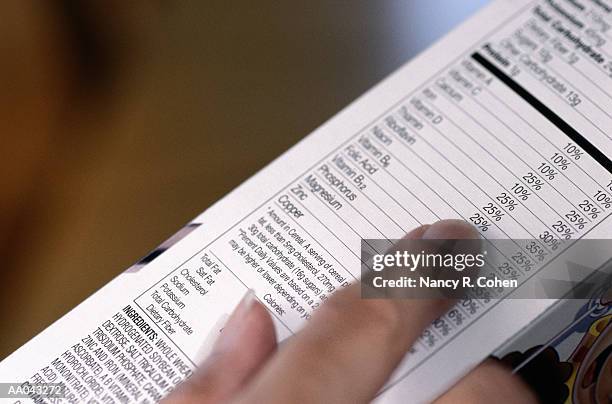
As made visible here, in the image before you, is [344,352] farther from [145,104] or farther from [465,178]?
[145,104]

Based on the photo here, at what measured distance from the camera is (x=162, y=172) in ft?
1.51

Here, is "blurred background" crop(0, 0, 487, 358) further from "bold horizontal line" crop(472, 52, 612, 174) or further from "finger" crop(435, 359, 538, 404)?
"finger" crop(435, 359, 538, 404)

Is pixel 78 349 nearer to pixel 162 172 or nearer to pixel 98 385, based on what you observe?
pixel 98 385

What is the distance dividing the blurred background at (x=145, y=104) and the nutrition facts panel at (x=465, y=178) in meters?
0.06

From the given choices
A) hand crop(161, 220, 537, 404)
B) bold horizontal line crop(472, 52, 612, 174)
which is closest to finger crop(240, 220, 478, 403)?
hand crop(161, 220, 537, 404)

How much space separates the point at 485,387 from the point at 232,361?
0.33 ft

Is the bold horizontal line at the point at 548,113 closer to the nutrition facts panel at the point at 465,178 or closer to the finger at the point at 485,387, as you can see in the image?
the nutrition facts panel at the point at 465,178

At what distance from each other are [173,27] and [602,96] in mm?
264

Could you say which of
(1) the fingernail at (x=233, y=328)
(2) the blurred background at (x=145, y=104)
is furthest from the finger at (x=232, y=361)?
(2) the blurred background at (x=145, y=104)

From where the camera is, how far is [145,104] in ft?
1.59

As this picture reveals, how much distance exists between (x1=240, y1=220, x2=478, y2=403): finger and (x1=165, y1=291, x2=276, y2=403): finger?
15 mm

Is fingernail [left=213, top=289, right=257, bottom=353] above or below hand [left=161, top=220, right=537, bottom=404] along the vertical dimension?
above

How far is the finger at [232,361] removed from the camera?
302mm

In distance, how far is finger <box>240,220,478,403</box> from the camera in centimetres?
28
